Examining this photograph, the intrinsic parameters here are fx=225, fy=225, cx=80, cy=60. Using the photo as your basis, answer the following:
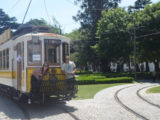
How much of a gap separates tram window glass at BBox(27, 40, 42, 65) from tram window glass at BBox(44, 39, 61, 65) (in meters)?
0.33

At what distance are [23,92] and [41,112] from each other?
128 cm

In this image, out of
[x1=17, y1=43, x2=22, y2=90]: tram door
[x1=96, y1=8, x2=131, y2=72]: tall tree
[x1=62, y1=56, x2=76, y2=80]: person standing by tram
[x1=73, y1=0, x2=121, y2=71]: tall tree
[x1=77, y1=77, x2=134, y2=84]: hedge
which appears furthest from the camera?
[x1=73, y1=0, x2=121, y2=71]: tall tree

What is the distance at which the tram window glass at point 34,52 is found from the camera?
9.58 meters

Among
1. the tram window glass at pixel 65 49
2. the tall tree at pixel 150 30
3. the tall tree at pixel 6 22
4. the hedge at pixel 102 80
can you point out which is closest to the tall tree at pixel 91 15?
the tall tree at pixel 150 30

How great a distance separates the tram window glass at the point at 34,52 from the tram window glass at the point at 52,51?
33 cm

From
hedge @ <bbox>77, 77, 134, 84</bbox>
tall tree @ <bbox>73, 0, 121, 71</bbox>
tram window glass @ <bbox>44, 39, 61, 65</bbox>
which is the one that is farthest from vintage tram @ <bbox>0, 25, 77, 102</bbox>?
tall tree @ <bbox>73, 0, 121, 71</bbox>

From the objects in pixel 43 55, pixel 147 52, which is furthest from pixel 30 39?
pixel 147 52

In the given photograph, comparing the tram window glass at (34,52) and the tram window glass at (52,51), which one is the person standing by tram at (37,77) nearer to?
the tram window glass at (34,52)

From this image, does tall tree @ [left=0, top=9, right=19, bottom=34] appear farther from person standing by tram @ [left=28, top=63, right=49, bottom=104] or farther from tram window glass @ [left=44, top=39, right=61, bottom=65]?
person standing by tram @ [left=28, top=63, right=49, bottom=104]

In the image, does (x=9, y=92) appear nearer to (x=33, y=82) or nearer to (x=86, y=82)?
(x=33, y=82)

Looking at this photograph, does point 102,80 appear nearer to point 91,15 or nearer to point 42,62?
point 42,62

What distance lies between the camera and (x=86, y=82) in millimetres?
23016

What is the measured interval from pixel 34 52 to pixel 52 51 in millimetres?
835

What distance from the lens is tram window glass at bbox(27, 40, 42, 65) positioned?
9.58 meters
